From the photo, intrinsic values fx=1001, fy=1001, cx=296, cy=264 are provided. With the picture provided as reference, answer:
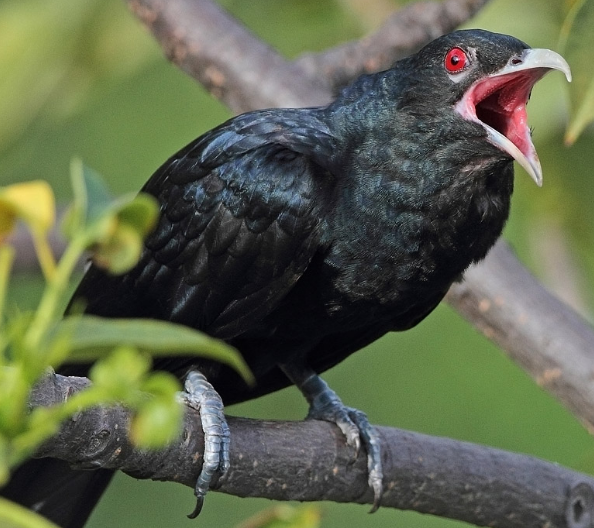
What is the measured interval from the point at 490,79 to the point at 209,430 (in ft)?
3.35

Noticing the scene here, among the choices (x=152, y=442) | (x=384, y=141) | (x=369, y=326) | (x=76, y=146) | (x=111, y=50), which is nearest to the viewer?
(x=152, y=442)

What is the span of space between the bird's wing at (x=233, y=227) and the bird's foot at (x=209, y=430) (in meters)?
0.15

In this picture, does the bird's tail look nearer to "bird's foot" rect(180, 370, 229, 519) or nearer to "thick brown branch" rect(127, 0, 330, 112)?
"bird's foot" rect(180, 370, 229, 519)

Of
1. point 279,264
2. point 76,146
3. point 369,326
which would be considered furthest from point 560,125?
point 76,146

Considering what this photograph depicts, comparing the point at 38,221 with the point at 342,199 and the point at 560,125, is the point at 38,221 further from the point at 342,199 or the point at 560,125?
the point at 560,125

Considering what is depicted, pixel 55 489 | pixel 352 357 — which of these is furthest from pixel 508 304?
pixel 352 357

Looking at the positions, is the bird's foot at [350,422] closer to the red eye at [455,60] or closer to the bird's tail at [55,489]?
the bird's tail at [55,489]

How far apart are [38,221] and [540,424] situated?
4.88m

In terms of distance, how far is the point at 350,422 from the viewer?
8.77 feet

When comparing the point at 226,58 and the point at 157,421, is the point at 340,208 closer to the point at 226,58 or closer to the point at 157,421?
the point at 226,58

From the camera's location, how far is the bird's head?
223 centimetres

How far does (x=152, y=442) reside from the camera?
2.65ft

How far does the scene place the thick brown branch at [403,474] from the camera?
7.38ft

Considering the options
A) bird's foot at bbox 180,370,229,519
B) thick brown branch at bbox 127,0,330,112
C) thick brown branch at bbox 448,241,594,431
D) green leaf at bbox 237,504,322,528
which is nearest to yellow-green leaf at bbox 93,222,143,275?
green leaf at bbox 237,504,322,528
